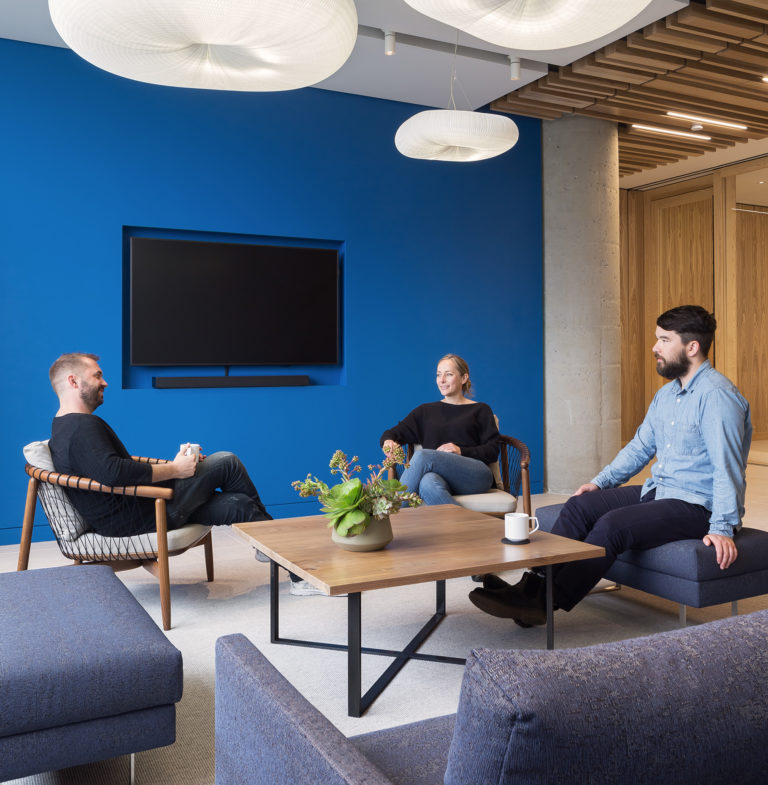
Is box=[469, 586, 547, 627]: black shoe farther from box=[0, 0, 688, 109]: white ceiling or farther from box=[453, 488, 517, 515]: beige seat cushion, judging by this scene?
box=[0, 0, 688, 109]: white ceiling

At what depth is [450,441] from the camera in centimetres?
452

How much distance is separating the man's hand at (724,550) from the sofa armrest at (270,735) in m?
2.03

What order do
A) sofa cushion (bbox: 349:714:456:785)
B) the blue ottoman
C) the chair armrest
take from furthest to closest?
the chair armrest → the blue ottoman → sofa cushion (bbox: 349:714:456:785)

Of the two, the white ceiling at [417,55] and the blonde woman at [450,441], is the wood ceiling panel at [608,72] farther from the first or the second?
the blonde woman at [450,441]

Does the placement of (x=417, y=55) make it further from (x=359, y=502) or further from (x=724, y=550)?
(x=724, y=550)

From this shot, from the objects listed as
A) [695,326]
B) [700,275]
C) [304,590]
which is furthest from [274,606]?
[700,275]

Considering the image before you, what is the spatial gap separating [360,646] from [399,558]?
0.32 meters

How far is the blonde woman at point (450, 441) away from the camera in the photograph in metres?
4.14

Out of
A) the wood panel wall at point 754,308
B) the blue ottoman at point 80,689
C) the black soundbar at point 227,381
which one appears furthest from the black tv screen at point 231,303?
the wood panel wall at point 754,308

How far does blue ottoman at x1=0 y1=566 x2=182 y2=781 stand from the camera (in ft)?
5.54

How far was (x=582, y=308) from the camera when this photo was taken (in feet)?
22.2

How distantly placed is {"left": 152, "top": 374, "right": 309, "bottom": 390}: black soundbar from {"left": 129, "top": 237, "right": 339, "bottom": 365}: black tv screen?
0.11 meters

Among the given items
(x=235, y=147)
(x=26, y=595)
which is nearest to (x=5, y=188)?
(x=235, y=147)

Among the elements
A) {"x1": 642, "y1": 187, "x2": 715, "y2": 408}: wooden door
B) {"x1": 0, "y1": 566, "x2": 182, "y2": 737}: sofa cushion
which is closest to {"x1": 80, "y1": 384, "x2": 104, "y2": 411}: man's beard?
{"x1": 0, "y1": 566, "x2": 182, "y2": 737}: sofa cushion
